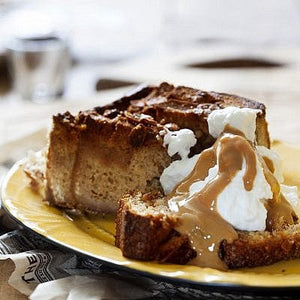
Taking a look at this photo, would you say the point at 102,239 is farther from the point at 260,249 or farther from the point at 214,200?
the point at 260,249

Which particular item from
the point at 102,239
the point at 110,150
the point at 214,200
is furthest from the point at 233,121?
the point at 102,239

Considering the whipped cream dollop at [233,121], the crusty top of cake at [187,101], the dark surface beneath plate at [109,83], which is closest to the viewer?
the whipped cream dollop at [233,121]

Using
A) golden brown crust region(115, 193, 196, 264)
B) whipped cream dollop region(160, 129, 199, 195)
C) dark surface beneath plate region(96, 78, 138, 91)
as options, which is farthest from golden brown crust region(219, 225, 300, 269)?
dark surface beneath plate region(96, 78, 138, 91)

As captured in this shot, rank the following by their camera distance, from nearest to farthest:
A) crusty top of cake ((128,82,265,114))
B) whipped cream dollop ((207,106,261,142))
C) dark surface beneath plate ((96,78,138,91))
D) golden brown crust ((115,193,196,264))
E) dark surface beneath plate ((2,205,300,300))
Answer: dark surface beneath plate ((2,205,300,300)) → golden brown crust ((115,193,196,264)) → whipped cream dollop ((207,106,261,142)) → crusty top of cake ((128,82,265,114)) → dark surface beneath plate ((96,78,138,91))

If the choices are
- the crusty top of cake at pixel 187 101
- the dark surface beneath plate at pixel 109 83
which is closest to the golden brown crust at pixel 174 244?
the crusty top of cake at pixel 187 101

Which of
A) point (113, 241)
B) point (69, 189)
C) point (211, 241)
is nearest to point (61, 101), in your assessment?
point (69, 189)

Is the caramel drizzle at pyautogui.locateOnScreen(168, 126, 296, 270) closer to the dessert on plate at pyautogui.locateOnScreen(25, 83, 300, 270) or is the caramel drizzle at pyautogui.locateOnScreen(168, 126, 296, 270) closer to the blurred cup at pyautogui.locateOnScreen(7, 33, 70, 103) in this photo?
the dessert on plate at pyautogui.locateOnScreen(25, 83, 300, 270)

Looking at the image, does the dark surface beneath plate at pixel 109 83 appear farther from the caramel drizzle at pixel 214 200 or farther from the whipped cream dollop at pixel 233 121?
the caramel drizzle at pixel 214 200

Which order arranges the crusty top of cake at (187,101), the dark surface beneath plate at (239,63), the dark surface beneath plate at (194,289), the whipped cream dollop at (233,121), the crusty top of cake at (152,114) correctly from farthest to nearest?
1. the dark surface beneath plate at (239,63)
2. the crusty top of cake at (187,101)
3. the crusty top of cake at (152,114)
4. the whipped cream dollop at (233,121)
5. the dark surface beneath plate at (194,289)
